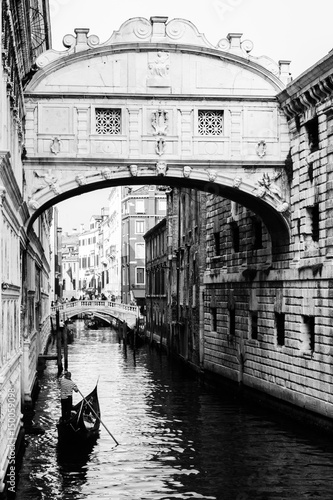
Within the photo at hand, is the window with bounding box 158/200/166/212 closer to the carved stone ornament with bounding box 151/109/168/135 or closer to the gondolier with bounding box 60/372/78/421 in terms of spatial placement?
the carved stone ornament with bounding box 151/109/168/135

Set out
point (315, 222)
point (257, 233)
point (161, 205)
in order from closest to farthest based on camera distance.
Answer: point (315, 222)
point (257, 233)
point (161, 205)

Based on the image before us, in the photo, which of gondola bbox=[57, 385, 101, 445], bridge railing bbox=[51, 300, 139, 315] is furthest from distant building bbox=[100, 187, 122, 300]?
gondola bbox=[57, 385, 101, 445]

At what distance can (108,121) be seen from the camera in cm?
2016

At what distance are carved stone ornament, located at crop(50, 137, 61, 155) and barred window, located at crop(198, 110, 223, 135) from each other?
3.15 meters

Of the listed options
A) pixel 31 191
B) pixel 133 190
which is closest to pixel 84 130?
pixel 31 191

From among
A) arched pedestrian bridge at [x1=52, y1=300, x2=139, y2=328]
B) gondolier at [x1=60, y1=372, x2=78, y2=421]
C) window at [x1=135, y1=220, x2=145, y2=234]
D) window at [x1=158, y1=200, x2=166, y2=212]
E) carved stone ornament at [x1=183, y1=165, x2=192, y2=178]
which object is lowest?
gondolier at [x1=60, y1=372, x2=78, y2=421]

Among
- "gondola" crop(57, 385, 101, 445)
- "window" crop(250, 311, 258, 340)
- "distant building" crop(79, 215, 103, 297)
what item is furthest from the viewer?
"distant building" crop(79, 215, 103, 297)

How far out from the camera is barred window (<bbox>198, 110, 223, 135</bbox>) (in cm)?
2034

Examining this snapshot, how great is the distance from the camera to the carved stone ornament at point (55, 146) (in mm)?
19891

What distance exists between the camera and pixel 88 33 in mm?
19750

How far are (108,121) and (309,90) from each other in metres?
4.44

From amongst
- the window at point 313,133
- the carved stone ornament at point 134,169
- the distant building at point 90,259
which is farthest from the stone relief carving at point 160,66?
the distant building at point 90,259

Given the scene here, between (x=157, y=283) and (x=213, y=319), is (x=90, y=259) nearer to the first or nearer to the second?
(x=157, y=283)

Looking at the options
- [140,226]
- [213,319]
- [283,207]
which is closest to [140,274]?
[140,226]
